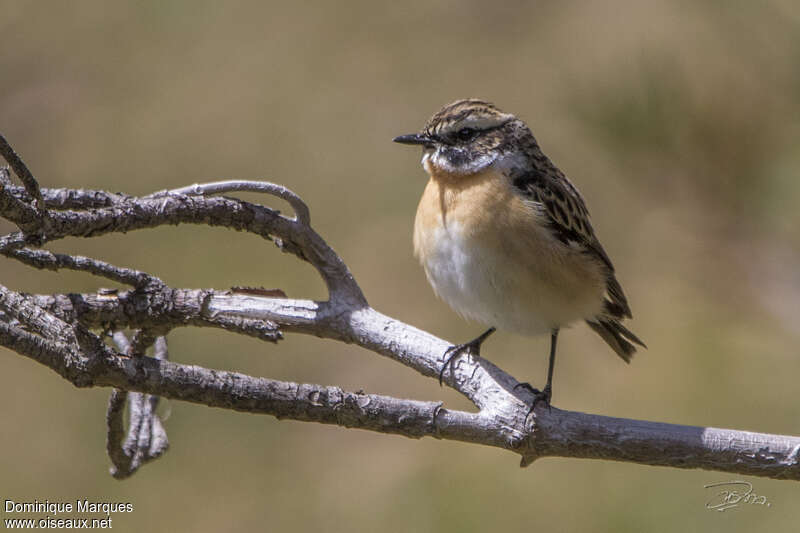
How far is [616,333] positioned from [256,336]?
1952mm

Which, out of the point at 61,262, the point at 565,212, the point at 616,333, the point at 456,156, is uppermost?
the point at 456,156

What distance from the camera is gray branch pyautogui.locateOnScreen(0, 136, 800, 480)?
8.23 ft

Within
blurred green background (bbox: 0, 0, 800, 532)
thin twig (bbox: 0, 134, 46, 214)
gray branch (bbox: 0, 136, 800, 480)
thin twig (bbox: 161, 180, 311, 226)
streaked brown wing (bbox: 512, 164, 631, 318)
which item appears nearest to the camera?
thin twig (bbox: 0, 134, 46, 214)

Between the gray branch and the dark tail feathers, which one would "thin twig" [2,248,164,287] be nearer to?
the gray branch

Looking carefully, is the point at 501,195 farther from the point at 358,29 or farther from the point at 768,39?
the point at 358,29

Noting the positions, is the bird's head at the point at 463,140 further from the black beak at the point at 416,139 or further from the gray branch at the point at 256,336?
the gray branch at the point at 256,336

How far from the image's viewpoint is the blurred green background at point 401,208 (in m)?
5.20

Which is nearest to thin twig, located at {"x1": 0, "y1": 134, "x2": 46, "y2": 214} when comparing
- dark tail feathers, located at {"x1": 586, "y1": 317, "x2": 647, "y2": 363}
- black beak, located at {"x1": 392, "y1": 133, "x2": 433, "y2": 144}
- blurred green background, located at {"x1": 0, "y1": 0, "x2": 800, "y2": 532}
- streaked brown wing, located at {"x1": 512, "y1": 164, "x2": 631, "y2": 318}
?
black beak, located at {"x1": 392, "y1": 133, "x2": 433, "y2": 144}

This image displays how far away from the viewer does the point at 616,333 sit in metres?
4.22

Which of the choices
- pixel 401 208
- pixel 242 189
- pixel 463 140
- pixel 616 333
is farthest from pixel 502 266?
pixel 401 208

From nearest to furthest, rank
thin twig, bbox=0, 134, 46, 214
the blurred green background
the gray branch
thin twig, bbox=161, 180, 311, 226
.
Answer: thin twig, bbox=0, 134, 46, 214, the gray branch, thin twig, bbox=161, 180, 311, 226, the blurred green background
